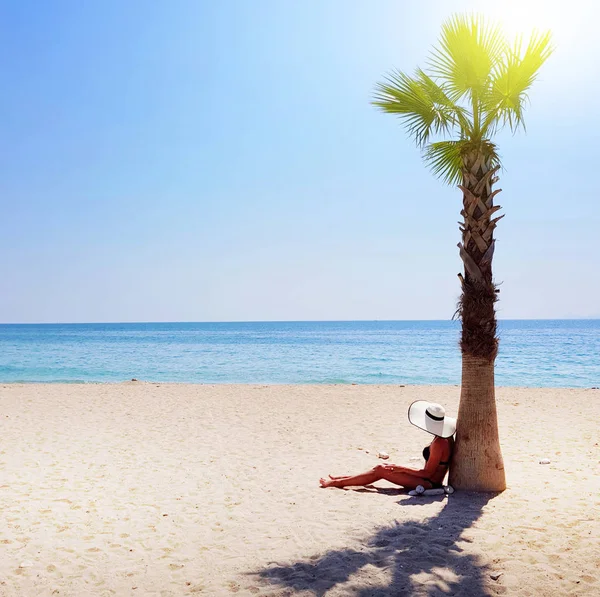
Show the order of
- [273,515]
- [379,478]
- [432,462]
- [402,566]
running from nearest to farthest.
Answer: [402,566], [273,515], [432,462], [379,478]

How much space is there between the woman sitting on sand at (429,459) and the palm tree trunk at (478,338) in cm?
14

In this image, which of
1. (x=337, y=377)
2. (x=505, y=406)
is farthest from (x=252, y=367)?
(x=505, y=406)

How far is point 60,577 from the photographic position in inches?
170

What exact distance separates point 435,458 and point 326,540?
7.01ft

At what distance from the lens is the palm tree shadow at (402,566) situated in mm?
3973

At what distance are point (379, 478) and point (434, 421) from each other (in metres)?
1.02

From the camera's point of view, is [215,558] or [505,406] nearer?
[215,558]

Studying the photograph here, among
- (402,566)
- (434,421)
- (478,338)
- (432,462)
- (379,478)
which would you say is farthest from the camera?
(379,478)

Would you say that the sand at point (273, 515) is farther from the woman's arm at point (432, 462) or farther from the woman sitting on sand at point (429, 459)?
the woman's arm at point (432, 462)

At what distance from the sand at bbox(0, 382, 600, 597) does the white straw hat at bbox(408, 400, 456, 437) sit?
0.76 m

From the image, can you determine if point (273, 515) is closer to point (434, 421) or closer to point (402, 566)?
point (402, 566)

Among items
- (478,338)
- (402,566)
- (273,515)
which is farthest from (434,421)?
(402,566)

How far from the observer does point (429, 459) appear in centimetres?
665

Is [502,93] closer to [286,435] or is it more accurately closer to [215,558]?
[215,558]
